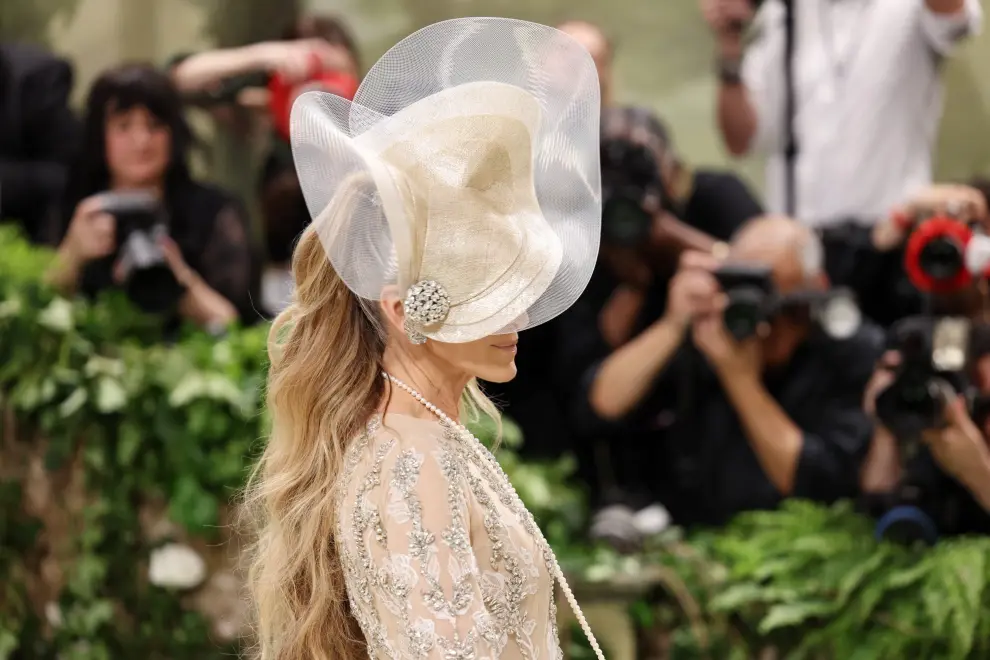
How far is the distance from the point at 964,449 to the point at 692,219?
116 cm

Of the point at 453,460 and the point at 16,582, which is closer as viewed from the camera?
the point at 453,460

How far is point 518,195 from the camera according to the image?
182 centimetres

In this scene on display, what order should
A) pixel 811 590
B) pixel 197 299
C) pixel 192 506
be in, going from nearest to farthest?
pixel 811 590
pixel 192 506
pixel 197 299

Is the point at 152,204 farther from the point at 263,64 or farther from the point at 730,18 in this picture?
the point at 730,18

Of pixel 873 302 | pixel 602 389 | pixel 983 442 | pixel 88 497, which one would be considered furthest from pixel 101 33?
pixel 983 442

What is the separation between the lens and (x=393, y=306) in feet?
5.95

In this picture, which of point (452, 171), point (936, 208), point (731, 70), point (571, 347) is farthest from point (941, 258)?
point (452, 171)

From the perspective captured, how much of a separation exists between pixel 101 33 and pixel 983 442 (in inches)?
126

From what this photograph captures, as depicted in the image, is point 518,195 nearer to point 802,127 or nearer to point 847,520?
point 847,520

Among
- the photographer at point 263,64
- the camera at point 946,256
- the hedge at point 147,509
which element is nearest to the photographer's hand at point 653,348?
the hedge at point 147,509

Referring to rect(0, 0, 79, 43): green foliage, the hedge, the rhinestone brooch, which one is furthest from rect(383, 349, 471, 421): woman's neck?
rect(0, 0, 79, 43): green foliage

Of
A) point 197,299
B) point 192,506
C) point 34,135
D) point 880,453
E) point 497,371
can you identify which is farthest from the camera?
point 34,135

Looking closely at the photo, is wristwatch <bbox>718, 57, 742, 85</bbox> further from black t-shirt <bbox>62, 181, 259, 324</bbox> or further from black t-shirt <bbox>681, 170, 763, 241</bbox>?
black t-shirt <bbox>62, 181, 259, 324</bbox>

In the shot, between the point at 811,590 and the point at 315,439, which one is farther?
the point at 811,590
